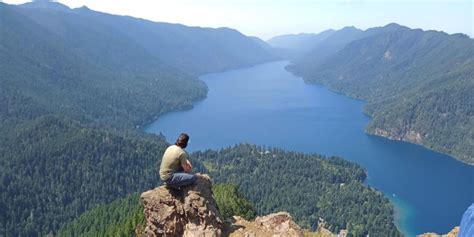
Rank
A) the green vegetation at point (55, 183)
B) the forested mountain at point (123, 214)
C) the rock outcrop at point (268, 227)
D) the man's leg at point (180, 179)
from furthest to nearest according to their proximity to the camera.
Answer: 1. the green vegetation at point (55, 183)
2. the forested mountain at point (123, 214)
3. the rock outcrop at point (268, 227)
4. the man's leg at point (180, 179)

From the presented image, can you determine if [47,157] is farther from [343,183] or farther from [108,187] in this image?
[343,183]

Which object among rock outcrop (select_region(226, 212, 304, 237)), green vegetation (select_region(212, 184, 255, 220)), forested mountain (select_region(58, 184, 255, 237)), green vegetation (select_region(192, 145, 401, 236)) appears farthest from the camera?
green vegetation (select_region(192, 145, 401, 236))

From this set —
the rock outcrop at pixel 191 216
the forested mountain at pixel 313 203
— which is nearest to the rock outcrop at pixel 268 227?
the rock outcrop at pixel 191 216

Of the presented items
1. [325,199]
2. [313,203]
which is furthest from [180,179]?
[325,199]

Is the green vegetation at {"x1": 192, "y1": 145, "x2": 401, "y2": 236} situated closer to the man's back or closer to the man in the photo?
the man

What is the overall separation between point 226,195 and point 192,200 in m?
54.5

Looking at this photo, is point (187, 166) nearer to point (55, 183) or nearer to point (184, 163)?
point (184, 163)

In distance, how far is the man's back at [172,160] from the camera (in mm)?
23438

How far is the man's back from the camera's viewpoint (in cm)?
2344

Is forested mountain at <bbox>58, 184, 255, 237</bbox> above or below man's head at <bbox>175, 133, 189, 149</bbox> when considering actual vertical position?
below

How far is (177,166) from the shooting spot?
77.7ft

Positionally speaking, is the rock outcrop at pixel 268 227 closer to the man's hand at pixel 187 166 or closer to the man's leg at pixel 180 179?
the man's leg at pixel 180 179

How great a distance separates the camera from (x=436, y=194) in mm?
180500

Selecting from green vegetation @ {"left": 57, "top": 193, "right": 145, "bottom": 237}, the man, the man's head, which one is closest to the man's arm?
the man
